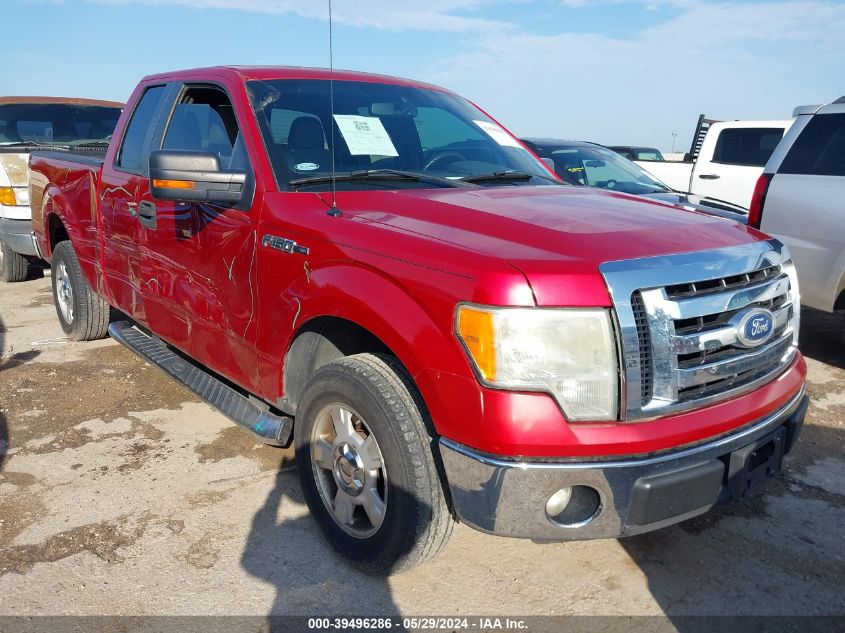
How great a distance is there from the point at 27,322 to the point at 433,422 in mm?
5546

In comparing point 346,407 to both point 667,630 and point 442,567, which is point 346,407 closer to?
point 442,567

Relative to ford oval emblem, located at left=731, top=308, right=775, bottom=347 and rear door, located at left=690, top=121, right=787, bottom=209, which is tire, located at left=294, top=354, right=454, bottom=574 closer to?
ford oval emblem, located at left=731, top=308, right=775, bottom=347

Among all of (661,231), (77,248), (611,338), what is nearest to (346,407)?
(611,338)

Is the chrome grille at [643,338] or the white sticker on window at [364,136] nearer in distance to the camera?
the chrome grille at [643,338]

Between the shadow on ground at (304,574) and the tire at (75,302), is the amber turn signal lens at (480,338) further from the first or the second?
the tire at (75,302)

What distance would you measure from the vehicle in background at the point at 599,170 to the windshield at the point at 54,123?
517 cm

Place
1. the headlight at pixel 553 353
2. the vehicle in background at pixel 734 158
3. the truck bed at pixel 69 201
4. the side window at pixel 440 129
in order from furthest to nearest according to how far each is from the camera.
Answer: the vehicle in background at pixel 734 158
the truck bed at pixel 69 201
the side window at pixel 440 129
the headlight at pixel 553 353

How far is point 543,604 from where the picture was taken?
257cm

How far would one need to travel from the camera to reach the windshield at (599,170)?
23.2ft

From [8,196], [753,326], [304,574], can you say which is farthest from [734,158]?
[8,196]

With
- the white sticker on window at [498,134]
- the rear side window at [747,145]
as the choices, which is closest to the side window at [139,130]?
A: the white sticker on window at [498,134]

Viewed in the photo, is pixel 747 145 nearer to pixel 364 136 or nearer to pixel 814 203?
pixel 814 203

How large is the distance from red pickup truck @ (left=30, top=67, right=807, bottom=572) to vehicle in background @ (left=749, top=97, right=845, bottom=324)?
2.62 meters

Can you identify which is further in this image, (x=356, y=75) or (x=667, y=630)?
(x=356, y=75)
